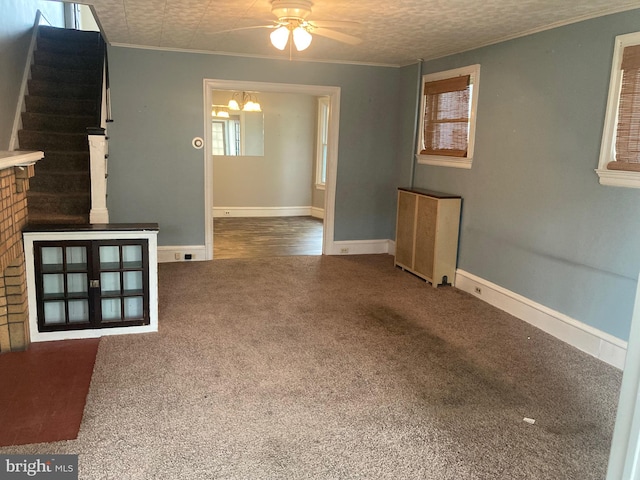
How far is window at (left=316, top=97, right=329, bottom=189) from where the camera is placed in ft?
30.4

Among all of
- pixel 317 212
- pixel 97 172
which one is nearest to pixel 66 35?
pixel 97 172

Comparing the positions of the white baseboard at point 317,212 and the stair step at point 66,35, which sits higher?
the stair step at point 66,35

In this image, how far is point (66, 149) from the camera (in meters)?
4.96

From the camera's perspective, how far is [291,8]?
10.8 feet

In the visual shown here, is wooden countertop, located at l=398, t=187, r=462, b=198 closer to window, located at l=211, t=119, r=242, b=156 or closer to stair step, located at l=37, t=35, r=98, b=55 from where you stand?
stair step, located at l=37, t=35, r=98, b=55

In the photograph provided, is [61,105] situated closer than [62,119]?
Answer: No

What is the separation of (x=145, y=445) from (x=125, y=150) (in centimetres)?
392

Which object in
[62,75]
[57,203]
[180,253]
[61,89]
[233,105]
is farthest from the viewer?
[233,105]

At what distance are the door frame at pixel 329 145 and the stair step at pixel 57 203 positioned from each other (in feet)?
5.24

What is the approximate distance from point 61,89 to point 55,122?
1.81ft

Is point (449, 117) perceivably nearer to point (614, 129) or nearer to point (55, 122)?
point (614, 129)

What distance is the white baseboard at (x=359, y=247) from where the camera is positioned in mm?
6445

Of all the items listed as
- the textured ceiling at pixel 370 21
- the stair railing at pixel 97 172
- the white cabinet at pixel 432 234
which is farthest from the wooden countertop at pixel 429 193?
the stair railing at pixel 97 172

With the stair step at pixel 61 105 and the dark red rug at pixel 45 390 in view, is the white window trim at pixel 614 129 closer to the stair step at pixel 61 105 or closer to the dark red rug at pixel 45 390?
the dark red rug at pixel 45 390
